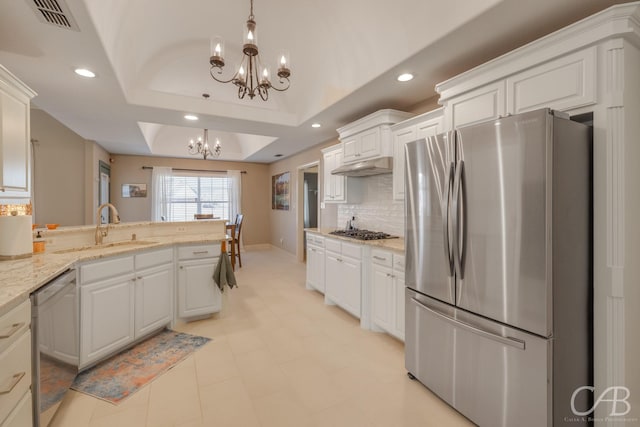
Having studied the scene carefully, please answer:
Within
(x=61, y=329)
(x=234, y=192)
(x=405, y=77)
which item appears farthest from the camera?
(x=234, y=192)

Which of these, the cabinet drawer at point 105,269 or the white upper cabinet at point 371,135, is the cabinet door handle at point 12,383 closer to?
the cabinet drawer at point 105,269

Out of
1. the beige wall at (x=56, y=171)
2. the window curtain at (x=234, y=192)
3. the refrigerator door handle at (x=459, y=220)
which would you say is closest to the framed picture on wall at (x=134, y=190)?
the beige wall at (x=56, y=171)

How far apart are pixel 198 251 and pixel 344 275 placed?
5.44 feet

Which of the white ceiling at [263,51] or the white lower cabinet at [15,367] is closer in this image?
the white lower cabinet at [15,367]

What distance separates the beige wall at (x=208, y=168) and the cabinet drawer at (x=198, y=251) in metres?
4.74

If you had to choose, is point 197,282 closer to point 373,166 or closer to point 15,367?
point 15,367

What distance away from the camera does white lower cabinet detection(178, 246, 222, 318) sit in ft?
9.82

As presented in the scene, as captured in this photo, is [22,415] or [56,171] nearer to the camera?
[22,415]

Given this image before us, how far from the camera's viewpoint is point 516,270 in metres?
1.46

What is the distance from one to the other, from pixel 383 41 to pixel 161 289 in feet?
10.3

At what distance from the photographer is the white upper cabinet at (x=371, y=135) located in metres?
3.21

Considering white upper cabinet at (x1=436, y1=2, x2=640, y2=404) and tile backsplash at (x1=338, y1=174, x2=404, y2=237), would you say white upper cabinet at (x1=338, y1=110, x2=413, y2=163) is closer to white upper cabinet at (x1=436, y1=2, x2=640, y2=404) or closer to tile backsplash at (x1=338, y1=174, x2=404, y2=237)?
tile backsplash at (x1=338, y1=174, x2=404, y2=237)

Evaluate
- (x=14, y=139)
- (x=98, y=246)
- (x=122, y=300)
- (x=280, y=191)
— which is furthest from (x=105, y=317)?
(x=280, y=191)

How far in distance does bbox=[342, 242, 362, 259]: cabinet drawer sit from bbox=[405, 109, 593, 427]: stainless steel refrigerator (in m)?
1.23
